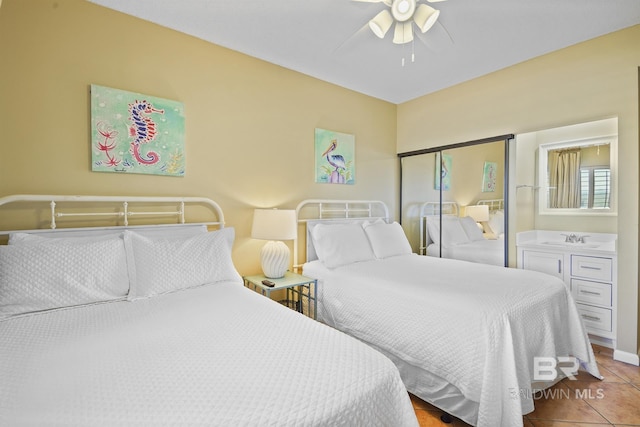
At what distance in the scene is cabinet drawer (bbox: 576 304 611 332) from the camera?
254cm

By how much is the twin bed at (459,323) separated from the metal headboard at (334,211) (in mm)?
366

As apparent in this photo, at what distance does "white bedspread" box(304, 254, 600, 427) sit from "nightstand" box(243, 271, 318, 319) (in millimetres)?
178

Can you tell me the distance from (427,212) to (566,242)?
4.50 feet

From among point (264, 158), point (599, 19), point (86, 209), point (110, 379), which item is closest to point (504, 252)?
point (599, 19)

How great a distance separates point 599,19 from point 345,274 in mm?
2757

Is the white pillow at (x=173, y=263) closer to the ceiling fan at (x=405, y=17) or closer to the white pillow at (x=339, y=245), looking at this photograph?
the white pillow at (x=339, y=245)

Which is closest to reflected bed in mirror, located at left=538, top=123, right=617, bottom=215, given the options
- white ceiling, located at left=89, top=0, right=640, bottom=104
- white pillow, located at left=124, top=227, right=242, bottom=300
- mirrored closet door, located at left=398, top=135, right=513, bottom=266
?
mirrored closet door, located at left=398, top=135, right=513, bottom=266

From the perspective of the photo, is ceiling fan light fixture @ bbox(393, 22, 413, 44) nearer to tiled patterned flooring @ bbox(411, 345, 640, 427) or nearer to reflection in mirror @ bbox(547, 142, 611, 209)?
reflection in mirror @ bbox(547, 142, 611, 209)

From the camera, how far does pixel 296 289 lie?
3.06m

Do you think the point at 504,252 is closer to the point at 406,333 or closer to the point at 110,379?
the point at 406,333

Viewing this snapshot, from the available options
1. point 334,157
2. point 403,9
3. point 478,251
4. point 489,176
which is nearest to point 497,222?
point 478,251

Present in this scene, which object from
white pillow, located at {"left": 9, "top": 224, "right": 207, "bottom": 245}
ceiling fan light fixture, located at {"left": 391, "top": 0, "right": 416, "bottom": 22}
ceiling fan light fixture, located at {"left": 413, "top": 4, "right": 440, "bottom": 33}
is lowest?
white pillow, located at {"left": 9, "top": 224, "right": 207, "bottom": 245}

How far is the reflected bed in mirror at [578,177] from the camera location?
8.75 feet

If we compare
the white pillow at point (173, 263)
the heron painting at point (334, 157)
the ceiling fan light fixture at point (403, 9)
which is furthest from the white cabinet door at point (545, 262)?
the white pillow at point (173, 263)
